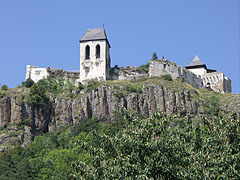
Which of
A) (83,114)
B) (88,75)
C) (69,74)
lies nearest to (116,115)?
(83,114)

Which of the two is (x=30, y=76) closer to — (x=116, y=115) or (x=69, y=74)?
(x=69, y=74)

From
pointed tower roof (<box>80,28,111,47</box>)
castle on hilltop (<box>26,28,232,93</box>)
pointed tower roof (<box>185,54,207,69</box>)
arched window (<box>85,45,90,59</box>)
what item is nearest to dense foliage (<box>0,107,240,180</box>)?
castle on hilltop (<box>26,28,232,93</box>)

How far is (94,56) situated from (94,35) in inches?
220

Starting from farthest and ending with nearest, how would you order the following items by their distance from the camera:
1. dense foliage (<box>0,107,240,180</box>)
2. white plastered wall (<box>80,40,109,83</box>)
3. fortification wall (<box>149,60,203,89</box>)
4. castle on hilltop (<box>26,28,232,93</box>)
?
fortification wall (<box>149,60,203,89</box>), castle on hilltop (<box>26,28,232,93</box>), white plastered wall (<box>80,40,109,83</box>), dense foliage (<box>0,107,240,180</box>)

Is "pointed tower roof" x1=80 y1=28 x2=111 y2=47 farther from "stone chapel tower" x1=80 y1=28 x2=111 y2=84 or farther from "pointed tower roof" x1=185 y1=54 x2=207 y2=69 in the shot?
"pointed tower roof" x1=185 y1=54 x2=207 y2=69

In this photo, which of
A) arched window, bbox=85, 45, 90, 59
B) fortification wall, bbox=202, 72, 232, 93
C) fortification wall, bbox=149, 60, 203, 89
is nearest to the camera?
arched window, bbox=85, 45, 90, 59

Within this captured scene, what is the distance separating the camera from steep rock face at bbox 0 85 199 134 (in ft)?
235

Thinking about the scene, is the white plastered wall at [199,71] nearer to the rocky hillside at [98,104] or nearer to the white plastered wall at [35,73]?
the rocky hillside at [98,104]

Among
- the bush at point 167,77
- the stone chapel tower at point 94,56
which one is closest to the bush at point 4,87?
the stone chapel tower at point 94,56

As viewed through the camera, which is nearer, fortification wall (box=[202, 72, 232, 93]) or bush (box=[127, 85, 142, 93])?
bush (box=[127, 85, 142, 93])

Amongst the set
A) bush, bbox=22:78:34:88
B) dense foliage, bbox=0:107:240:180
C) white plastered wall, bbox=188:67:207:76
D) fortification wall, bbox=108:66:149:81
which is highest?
white plastered wall, bbox=188:67:207:76

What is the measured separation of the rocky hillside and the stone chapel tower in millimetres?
4223

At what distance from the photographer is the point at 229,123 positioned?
22.8 metres

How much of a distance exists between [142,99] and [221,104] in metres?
13.9
